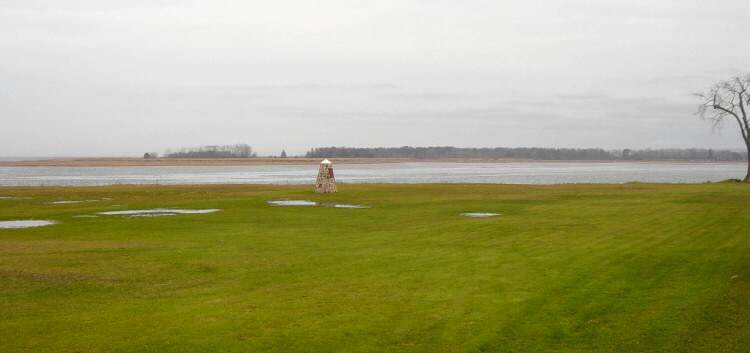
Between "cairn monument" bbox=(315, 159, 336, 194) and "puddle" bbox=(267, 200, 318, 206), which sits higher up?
"cairn monument" bbox=(315, 159, 336, 194)

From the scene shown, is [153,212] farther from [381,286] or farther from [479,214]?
[381,286]

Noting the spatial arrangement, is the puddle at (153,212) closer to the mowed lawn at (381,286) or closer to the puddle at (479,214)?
the mowed lawn at (381,286)

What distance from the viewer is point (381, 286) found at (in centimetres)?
1495

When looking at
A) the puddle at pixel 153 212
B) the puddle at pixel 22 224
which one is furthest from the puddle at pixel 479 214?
the puddle at pixel 22 224

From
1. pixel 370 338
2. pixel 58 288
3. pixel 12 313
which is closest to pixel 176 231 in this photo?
pixel 58 288

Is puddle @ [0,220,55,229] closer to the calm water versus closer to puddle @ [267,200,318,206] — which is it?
puddle @ [267,200,318,206]

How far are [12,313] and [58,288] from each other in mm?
2310

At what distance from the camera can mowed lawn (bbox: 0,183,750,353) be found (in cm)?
1107

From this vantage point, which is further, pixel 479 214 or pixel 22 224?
pixel 479 214

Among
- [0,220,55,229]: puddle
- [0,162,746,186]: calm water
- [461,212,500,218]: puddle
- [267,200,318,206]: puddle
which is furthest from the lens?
[0,162,746,186]: calm water

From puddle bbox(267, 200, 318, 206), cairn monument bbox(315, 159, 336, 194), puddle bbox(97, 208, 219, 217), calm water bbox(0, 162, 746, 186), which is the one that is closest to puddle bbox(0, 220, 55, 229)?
puddle bbox(97, 208, 219, 217)

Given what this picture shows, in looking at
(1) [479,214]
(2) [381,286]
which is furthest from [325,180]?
(2) [381,286]

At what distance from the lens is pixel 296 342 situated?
10.9 metres

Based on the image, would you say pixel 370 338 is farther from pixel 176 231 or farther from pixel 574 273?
pixel 176 231
